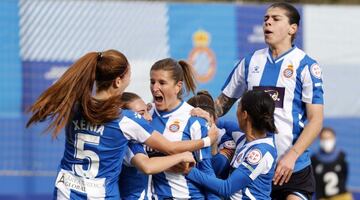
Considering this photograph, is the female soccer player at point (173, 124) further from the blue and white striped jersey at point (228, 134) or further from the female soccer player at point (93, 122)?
the blue and white striped jersey at point (228, 134)

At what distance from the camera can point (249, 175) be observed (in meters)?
5.96

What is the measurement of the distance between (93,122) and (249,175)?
109 cm

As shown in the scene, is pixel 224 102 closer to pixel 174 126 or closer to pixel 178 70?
pixel 178 70

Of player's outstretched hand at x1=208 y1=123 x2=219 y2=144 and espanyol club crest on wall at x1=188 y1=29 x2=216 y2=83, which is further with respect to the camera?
espanyol club crest on wall at x1=188 y1=29 x2=216 y2=83

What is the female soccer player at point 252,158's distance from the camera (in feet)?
19.5

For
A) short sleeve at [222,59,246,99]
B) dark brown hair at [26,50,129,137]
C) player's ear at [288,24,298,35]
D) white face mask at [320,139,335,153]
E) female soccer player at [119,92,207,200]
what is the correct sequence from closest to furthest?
dark brown hair at [26,50,129,137] → female soccer player at [119,92,207,200] → player's ear at [288,24,298,35] → short sleeve at [222,59,246,99] → white face mask at [320,139,335,153]

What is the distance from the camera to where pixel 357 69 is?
14148 mm

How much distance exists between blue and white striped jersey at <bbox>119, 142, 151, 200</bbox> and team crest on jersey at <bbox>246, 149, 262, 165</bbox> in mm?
694

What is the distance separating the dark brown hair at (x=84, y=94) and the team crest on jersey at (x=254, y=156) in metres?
0.93

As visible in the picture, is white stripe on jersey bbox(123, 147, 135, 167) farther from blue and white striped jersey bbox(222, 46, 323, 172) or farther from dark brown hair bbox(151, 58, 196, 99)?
blue and white striped jersey bbox(222, 46, 323, 172)

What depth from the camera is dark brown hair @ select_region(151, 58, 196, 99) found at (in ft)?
20.1

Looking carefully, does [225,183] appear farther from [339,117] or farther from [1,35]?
[339,117]

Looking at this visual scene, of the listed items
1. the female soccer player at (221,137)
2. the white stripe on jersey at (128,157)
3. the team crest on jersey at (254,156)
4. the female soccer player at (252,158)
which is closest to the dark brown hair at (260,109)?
the female soccer player at (252,158)

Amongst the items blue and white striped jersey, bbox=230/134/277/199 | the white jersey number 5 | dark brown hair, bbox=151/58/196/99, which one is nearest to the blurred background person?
dark brown hair, bbox=151/58/196/99
